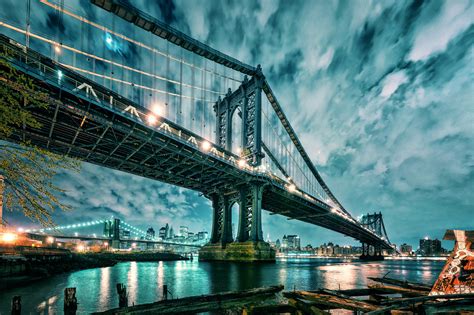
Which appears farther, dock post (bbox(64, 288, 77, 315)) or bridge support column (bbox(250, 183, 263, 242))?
bridge support column (bbox(250, 183, 263, 242))

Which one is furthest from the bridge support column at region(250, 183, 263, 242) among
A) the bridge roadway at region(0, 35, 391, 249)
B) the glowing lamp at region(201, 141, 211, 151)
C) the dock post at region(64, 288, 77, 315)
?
the dock post at region(64, 288, 77, 315)

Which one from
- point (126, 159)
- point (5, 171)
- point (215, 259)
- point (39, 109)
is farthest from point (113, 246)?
point (5, 171)

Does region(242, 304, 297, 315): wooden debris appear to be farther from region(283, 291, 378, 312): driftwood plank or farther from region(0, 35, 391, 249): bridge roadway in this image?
region(0, 35, 391, 249): bridge roadway

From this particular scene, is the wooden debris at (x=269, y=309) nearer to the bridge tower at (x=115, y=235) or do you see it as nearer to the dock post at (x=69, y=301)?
the dock post at (x=69, y=301)

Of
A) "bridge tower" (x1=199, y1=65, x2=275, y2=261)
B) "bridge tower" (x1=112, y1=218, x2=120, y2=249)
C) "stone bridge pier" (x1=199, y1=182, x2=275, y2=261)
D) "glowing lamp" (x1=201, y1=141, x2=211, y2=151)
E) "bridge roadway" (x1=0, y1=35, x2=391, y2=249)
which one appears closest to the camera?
"bridge roadway" (x1=0, y1=35, x2=391, y2=249)

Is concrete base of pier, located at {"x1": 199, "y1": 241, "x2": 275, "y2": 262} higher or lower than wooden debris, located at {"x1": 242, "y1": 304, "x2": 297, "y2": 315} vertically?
lower

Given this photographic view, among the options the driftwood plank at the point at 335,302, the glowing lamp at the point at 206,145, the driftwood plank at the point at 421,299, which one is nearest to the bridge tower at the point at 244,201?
the glowing lamp at the point at 206,145
